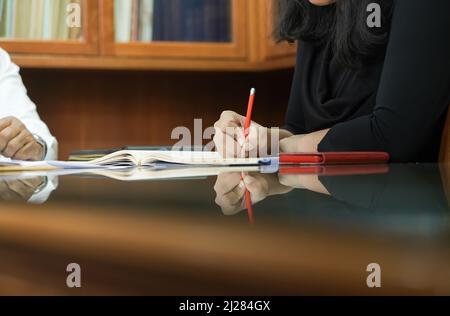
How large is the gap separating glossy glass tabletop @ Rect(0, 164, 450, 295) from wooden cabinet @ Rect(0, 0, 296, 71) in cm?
188

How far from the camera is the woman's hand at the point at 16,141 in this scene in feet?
4.54

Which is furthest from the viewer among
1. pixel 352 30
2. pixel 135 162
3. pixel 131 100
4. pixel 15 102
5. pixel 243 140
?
pixel 131 100

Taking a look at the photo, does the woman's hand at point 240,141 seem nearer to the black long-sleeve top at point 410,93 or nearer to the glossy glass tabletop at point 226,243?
the black long-sleeve top at point 410,93

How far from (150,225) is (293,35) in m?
1.34

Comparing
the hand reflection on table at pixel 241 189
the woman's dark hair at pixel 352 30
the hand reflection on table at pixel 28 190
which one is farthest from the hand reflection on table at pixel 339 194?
the woman's dark hair at pixel 352 30

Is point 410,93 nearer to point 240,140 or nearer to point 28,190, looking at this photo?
point 240,140

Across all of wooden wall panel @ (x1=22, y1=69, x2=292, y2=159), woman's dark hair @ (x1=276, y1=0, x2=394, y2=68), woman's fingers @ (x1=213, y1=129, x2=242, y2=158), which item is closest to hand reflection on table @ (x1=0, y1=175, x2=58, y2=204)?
woman's fingers @ (x1=213, y1=129, x2=242, y2=158)

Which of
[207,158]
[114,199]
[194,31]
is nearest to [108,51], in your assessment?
[194,31]

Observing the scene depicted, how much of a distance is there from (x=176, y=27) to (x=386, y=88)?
4.60 ft

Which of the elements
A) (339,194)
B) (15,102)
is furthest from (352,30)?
(15,102)

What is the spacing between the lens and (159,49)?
Result: 92.9 inches

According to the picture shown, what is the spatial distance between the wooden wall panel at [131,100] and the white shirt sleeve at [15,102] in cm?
50

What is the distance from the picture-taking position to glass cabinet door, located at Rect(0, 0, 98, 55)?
227 cm
